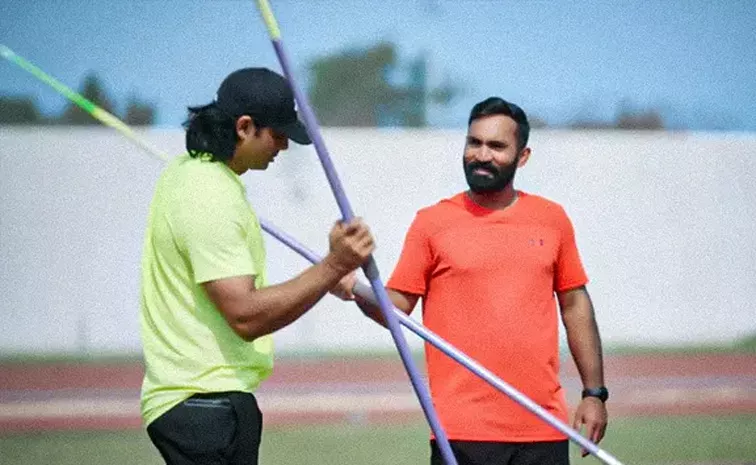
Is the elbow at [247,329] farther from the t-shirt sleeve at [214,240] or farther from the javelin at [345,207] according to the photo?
the javelin at [345,207]

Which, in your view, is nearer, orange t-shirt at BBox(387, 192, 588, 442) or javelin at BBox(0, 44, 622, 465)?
javelin at BBox(0, 44, 622, 465)

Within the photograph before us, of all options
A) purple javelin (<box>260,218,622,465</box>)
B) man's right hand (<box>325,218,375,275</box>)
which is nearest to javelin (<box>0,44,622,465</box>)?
purple javelin (<box>260,218,622,465</box>)

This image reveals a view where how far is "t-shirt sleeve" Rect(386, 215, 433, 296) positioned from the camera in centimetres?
384

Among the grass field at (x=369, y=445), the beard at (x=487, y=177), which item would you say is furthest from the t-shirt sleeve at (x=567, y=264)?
the grass field at (x=369, y=445)

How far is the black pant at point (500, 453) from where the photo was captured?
3729mm

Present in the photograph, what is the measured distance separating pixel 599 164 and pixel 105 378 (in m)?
4.49

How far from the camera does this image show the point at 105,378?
1413 centimetres

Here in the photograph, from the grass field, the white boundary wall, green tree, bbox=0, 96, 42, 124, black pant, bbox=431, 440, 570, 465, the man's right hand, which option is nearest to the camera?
the man's right hand

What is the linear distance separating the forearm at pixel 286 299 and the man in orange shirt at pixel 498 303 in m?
0.82

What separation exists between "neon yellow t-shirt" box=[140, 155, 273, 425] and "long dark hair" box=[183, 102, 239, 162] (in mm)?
21

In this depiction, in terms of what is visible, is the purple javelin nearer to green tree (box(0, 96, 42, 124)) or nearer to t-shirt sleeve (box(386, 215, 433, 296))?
t-shirt sleeve (box(386, 215, 433, 296))

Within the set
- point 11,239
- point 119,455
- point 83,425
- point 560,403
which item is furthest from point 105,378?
point 560,403

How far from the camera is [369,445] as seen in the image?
9438mm

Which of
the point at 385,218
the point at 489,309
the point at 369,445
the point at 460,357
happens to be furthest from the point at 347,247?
the point at 385,218
